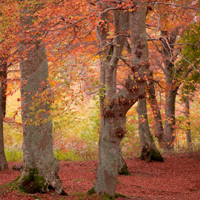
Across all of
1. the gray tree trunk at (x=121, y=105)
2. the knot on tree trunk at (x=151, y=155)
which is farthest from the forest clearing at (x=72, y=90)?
the knot on tree trunk at (x=151, y=155)

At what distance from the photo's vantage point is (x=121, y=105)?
17.4 feet

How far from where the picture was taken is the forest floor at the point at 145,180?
19.8 feet

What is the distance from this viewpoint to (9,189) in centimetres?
550

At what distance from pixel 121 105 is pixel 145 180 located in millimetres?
4679

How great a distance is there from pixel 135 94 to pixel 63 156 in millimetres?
10051

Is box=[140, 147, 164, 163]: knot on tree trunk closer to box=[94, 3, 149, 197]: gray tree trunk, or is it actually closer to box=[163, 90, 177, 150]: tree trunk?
box=[163, 90, 177, 150]: tree trunk

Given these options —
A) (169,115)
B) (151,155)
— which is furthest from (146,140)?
(169,115)

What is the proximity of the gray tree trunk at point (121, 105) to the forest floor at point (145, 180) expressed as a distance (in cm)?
54

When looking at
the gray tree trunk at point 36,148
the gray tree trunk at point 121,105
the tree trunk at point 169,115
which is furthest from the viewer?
the tree trunk at point 169,115

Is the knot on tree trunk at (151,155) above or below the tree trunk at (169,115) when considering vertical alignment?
below

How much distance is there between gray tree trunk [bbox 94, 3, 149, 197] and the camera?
16.8ft

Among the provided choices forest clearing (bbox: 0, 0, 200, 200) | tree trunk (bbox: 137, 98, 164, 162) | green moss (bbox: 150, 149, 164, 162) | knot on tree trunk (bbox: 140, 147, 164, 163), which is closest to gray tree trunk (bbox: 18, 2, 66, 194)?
forest clearing (bbox: 0, 0, 200, 200)

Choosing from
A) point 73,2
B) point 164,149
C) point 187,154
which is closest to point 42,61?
point 73,2

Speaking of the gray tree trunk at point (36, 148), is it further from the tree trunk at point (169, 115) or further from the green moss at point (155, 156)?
the tree trunk at point (169, 115)
